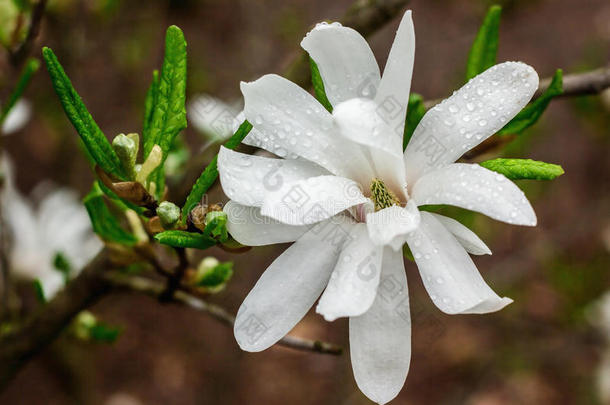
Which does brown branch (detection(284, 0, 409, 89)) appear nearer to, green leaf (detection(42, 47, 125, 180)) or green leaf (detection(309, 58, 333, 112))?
green leaf (detection(309, 58, 333, 112))

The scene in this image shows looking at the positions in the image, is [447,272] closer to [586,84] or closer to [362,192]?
[362,192]

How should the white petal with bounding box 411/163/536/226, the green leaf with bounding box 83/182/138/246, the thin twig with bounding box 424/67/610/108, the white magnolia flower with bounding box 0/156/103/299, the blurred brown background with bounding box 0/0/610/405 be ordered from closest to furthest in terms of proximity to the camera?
the white petal with bounding box 411/163/536/226 < the green leaf with bounding box 83/182/138/246 < the thin twig with bounding box 424/67/610/108 < the white magnolia flower with bounding box 0/156/103/299 < the blurred brown background with bounding box 0/0/610/405

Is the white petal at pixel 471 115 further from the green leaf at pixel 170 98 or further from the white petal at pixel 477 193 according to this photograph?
the green leaf at pixel 170 98

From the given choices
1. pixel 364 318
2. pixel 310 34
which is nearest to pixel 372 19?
pixel 310 34

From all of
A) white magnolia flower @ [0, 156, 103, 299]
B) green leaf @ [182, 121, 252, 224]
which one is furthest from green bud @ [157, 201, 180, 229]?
white magnolia flower @ [0, 156, 103, 299]

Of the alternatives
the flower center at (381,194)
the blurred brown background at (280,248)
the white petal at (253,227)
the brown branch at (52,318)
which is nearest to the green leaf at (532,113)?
the flower center at (381,194)

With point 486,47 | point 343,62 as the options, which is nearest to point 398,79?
point 343,62
